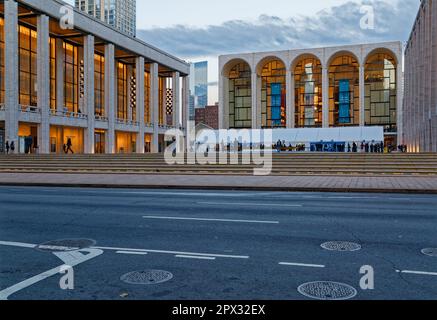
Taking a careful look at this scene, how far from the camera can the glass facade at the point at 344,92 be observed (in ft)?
289

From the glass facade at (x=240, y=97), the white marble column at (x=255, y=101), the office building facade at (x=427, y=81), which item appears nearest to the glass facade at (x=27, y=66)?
the office building facade at (x=427, y=81)

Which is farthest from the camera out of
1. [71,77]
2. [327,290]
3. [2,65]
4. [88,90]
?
[71,77]

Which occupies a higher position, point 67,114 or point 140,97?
point 140,97

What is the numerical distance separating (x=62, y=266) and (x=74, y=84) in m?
58.4

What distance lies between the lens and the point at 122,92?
71.1 meters

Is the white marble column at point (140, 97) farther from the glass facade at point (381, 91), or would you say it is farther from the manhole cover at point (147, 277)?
the manhole cover at point (147, 277)

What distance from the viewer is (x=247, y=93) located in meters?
94.0

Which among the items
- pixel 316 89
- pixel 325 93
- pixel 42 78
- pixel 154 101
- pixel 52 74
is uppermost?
pixel 316 89

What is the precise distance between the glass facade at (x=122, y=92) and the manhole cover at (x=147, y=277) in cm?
6688

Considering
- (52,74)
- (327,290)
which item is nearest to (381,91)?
(52,74)

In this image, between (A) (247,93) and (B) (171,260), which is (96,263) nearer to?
(B) (171,260)

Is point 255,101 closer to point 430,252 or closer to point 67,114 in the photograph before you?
point 67,114

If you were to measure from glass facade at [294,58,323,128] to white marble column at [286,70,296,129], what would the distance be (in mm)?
5090

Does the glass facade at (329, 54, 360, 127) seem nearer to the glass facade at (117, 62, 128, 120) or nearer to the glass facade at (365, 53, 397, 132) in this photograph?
the glass facade at (365, 53, 397, 132)
